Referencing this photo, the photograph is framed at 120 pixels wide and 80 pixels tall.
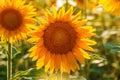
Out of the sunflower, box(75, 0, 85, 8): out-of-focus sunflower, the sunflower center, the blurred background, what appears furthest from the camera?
box(75, 0, 85, 8): out-of-focus sunflower

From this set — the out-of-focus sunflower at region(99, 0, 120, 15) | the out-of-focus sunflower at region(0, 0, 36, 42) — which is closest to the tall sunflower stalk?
the out-of-focus sunflower at region(0, 0, 36, 42)

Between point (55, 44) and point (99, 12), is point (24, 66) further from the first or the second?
point (99, 12)

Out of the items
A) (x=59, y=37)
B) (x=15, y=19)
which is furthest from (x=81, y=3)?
(x=59, y=37)

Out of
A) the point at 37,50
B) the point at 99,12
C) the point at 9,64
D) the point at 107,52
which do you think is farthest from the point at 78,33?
the point at 99,12

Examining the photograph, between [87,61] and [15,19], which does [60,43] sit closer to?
[15,19]

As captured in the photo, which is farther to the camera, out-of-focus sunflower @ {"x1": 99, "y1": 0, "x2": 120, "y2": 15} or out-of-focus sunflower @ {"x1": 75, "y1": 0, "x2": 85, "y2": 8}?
out-of-focus sunflower @ {"x1": 75, "y1": 0, "x2": 85, "y2": 8}

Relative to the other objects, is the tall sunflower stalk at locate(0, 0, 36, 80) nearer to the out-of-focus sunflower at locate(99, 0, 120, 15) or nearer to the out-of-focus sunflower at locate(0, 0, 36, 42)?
the out-of-focus sunflower at locate(0, 0, 36, 42)
